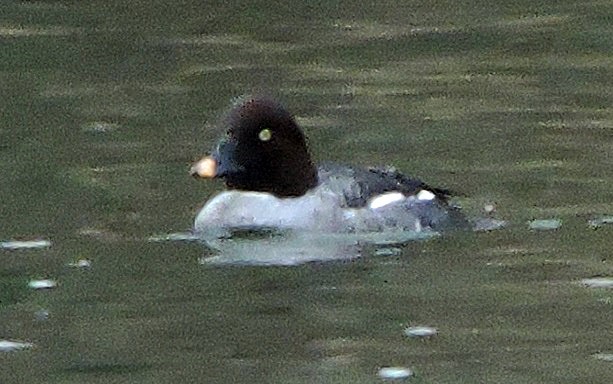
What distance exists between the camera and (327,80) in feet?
56.5

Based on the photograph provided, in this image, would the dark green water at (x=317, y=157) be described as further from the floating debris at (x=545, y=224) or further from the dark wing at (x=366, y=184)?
the dark wing at (x=366, y=184)

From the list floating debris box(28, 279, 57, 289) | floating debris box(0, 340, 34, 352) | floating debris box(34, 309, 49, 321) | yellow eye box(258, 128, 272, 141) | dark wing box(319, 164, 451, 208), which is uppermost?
yellow eye box(258, 128, 272, 141)

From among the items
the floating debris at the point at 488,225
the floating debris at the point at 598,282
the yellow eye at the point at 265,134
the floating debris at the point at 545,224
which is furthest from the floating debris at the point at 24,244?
the floating debris at the point at 598,282

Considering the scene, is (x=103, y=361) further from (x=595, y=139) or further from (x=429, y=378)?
(x=595, y=139)

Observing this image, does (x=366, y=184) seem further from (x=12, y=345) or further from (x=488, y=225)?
(x=12, y=345)

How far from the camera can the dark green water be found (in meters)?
10.3

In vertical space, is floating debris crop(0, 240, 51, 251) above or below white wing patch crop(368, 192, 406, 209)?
below

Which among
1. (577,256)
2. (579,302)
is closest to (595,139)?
(577,256)

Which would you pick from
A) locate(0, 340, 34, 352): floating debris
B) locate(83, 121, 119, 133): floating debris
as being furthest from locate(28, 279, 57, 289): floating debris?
locate(83, 121, 119, 133): floating debris

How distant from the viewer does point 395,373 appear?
9.88 meters

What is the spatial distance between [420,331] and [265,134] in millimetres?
2785

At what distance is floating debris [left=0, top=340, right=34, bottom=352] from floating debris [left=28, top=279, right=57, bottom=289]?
3.24 ft

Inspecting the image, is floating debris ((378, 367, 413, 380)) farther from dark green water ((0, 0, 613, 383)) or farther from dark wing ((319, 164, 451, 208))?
dark wing ((319, 164, 451, 208))

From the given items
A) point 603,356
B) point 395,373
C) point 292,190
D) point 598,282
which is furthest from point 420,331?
point 292,190
